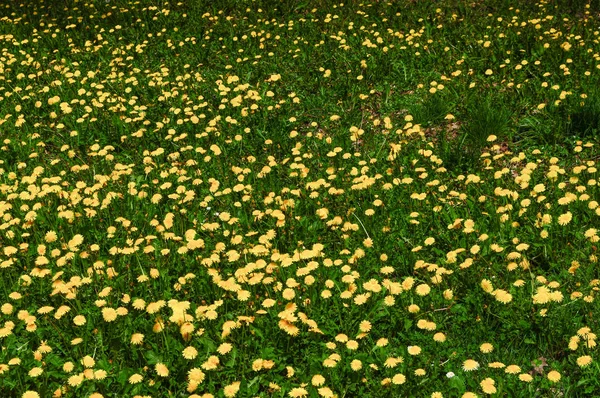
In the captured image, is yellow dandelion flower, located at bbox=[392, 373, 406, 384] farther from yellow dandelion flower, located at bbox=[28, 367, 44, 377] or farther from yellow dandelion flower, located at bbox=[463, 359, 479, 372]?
yellow dandelion flower, located at bbox=[28, 367, 44, 377]

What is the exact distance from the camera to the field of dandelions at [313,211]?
10.2 ft

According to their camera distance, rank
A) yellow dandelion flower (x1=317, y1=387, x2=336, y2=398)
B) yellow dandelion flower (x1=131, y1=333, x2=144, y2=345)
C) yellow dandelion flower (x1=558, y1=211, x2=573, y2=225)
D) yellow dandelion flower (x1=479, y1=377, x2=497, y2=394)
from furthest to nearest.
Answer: yellow dandelion flower (x1=558, y1=211, x2=573, y2=225), yellow dandelion flower (x1=131, y1=333, x2=144, y2=345), yellow dandelion flower (x1=317, y1=387, x2=336, y2=398), yellow dandelion flower (x1=479, y1=377, x2=497, y2=394)

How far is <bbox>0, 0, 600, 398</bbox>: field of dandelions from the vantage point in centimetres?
311

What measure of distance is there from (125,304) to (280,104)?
307 centimetres

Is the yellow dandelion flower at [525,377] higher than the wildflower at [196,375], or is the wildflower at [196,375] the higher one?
the yellow dandelion flower at [525,377]

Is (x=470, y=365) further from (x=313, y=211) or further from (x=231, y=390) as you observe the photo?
(x=313, y=211)

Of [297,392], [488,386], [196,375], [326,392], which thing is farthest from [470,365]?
[196,375]

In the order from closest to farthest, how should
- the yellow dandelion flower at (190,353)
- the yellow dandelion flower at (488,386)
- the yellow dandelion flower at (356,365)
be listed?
1. the yellow dandelion flower at (488,386)
2. the yellow dandelion flower at (356,365)
3. the yellow dandelion flower at (190,353)

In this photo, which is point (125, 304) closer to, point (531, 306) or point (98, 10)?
point (531, 306)

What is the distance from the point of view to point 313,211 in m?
4.46

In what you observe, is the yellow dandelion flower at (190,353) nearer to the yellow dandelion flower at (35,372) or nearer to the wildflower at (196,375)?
the wildflower at (196,375)

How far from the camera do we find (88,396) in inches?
117

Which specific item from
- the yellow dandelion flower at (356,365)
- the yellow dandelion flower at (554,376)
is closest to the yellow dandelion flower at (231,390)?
the yellow dandelion flower at (356,365)

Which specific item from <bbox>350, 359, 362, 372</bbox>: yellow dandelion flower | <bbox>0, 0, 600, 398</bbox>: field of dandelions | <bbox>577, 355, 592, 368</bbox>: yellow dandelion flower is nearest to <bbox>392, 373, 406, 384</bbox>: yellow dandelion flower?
<bbox>0, 0, 600, 398</bbox>: field of dandelions
